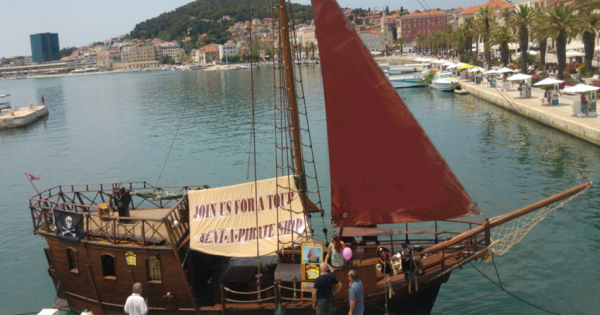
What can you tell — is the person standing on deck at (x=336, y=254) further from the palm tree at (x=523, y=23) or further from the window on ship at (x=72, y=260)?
the palm tree at (x=523, y=23)

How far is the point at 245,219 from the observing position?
43.3 feet

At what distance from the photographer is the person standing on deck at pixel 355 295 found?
11.6 meters

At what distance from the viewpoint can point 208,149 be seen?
4150 centimetres

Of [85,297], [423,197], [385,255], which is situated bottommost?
[85,297]

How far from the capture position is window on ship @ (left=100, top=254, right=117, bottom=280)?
45.9ft

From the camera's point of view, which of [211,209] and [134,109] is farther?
[134,109]

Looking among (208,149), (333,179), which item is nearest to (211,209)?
(333,179)

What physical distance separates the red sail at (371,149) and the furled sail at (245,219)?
1306 mm

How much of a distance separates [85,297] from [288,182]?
7.02m

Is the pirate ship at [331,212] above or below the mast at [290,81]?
Answer: below

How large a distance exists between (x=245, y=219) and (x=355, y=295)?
3543 mm

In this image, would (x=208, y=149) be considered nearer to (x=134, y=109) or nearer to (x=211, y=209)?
(x=211, y=209)

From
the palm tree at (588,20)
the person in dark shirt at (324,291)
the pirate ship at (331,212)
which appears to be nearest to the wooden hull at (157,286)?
the pirate ship at (331,212)

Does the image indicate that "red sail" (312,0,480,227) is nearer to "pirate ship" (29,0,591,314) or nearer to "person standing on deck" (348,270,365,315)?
"pirate ship" (29,0,591,314)
